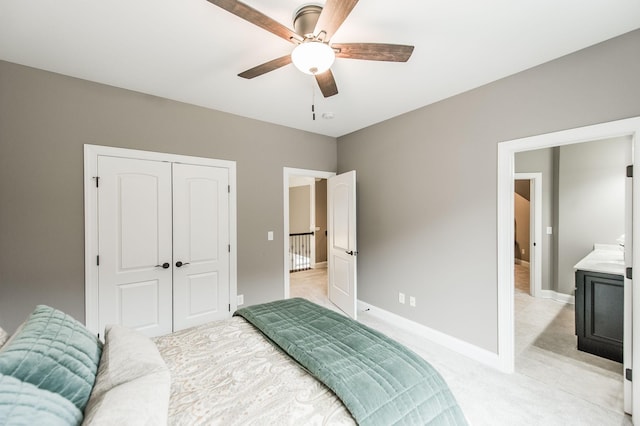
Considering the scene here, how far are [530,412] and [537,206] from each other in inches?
135

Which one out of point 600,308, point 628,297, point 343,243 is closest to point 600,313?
point 600,308

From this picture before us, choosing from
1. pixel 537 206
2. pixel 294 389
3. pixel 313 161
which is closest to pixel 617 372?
pixel 537 206

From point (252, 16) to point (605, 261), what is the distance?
13.8 ft

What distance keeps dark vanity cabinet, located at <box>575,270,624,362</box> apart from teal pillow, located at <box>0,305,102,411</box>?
154 inches

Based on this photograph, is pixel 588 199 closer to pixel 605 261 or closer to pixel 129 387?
pixel 605 261

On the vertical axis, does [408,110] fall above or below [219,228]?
above

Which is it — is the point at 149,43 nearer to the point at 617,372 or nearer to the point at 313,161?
the point at 313,161

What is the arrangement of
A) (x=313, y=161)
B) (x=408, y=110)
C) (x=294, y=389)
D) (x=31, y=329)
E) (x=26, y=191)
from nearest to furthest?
(x=31, y=329)
(x=294, y=389)
(x=26, y=191)
(x=408, y=110)
(x=313, y=161)

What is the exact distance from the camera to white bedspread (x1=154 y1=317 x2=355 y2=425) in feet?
3.41

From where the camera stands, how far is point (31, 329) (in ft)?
3.36

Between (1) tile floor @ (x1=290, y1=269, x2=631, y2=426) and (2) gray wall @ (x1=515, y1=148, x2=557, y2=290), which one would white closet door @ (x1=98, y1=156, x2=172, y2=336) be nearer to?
(1) tile floor @ (x1=290, y1=269, x2=631, y2=426)

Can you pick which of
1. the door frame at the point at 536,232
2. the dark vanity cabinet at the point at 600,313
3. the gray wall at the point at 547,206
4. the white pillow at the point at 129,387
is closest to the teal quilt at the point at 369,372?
the white pillow at the point at 129,387

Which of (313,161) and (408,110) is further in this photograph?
(313,161)

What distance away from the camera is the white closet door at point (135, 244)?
8.30 feet
